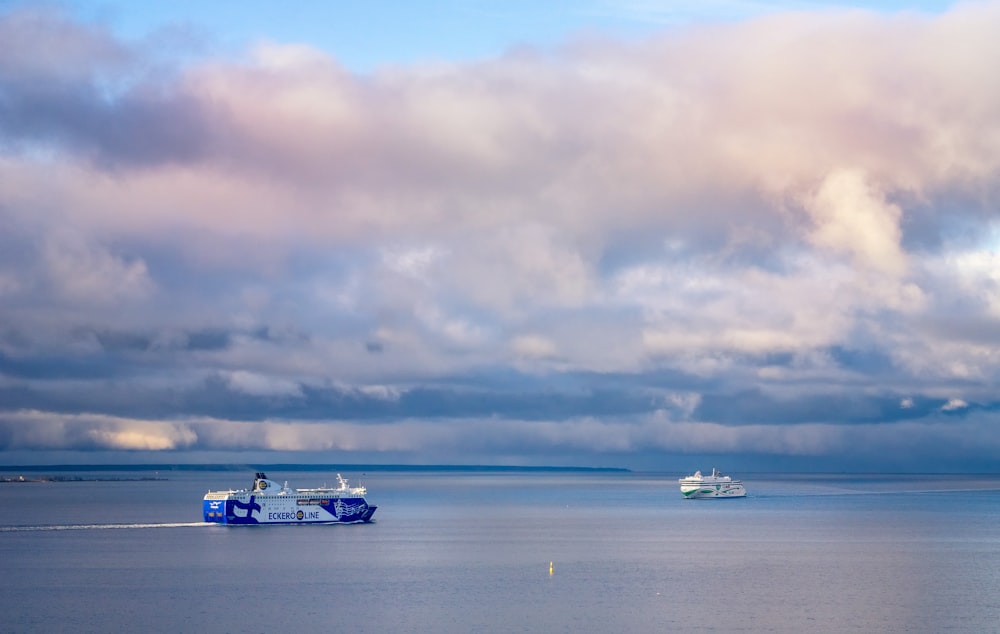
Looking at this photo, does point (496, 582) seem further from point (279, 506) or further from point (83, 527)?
point (83, 527)

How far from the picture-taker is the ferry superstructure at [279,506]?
613ft

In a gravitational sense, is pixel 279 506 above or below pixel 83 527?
above

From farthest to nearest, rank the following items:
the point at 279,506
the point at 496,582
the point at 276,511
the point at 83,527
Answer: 1. the point at 83,527
2. the point at 279,506
3. the point at 276,511
4. the point at 496,582

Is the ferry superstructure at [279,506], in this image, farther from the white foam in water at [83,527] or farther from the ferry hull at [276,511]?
the white foam in water at [83,527]

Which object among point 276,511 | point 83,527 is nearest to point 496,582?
point 276,511

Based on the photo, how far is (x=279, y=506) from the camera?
618 ft


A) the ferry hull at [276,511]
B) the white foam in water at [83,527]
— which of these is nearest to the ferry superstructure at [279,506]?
the ferry hull at [276,511]

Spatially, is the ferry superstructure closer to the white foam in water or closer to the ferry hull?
the ferry hull

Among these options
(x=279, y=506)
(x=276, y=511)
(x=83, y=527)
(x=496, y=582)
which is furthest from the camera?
(x=83, y=527)

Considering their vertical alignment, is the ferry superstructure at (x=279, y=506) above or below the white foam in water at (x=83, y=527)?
above

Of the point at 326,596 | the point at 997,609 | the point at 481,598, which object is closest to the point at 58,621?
the point at 326,596

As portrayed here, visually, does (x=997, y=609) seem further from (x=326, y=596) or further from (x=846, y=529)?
(x=846, y=529)

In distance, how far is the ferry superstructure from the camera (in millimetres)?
186750

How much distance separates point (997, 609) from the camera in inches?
3784
